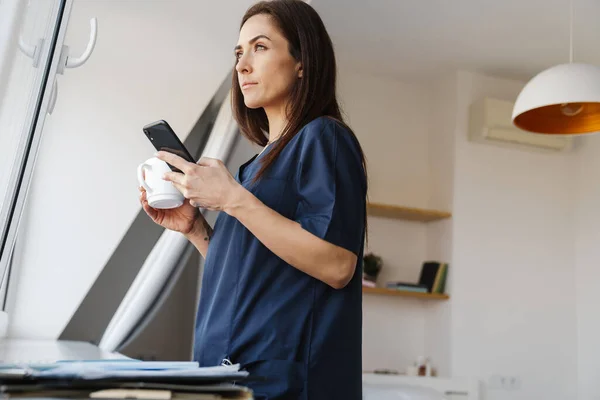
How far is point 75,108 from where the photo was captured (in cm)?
231

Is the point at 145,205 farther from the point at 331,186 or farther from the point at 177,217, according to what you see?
the point at 331,186

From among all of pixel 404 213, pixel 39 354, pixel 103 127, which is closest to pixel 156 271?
pixel 103 127

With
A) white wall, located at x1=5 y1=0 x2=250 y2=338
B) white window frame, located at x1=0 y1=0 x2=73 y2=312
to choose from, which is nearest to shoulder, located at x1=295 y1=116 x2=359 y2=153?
white window frame, located at x1=0 y1=0 x2=73 y2=312

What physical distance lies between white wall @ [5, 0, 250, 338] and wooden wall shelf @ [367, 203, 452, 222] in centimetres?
229

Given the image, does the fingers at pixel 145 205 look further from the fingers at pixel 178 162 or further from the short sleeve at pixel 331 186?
the short sleeve at pixel 331 186

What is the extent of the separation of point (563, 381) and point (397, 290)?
1411 millimetres

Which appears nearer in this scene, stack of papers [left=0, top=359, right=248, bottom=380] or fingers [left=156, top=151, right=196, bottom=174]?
stack of papers [left=0, top=359, right=248, bottom=380]

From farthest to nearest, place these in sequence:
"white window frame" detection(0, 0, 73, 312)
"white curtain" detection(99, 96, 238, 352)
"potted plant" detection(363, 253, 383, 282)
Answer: "potted plant" detection(363, 253, 383, 282)
"white curtain" detection(99, 96, 238, 352)
"white window frame" detection(0, 0, 73, 312)

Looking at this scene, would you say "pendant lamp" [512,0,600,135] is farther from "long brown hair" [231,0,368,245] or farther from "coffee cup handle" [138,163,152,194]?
Answer: "coffee cup handle" [138,163,152,194]

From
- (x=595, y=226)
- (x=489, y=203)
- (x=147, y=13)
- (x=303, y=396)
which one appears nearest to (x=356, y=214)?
(x=303, y=396)

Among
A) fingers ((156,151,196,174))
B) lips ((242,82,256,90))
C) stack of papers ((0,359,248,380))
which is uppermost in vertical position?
lips ((242,82,256,90))

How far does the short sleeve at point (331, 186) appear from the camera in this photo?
91 centimetres

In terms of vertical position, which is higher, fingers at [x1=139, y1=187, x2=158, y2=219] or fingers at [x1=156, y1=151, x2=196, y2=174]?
fingers at [x1=156, y1=151, x2=196, y2=174]

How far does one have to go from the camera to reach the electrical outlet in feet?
15.2
